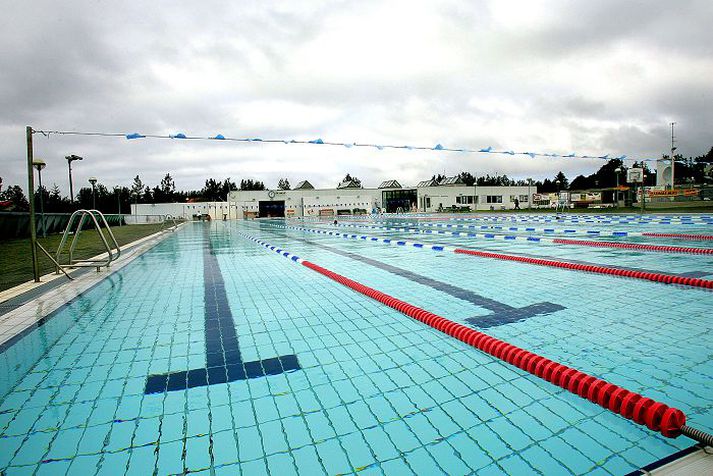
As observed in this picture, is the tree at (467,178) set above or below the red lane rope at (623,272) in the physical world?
above

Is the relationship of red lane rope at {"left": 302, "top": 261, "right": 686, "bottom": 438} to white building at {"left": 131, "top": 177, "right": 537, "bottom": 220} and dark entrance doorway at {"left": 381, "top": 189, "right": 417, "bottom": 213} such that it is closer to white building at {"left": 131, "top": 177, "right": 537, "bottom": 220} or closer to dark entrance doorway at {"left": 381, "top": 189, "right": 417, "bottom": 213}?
white building at {"left": 131, "top": 177, "right": 537, "bottom": 220}

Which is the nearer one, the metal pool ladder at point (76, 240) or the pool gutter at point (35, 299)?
the pool gutter at point (35, 299)

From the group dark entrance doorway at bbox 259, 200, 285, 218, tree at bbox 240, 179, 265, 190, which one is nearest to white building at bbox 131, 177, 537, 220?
dark entrance doorway at bbox 259, 200, 285, 218

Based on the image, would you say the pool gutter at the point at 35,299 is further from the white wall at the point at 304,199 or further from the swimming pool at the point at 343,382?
the white wall at the point at 304,199

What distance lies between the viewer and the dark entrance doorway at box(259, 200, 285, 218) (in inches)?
1887

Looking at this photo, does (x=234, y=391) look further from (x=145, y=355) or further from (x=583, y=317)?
(x=583, y=317)

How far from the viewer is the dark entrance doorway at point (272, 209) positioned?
47938mm

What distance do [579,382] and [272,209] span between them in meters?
48.2

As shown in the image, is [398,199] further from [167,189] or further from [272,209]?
[167,189]

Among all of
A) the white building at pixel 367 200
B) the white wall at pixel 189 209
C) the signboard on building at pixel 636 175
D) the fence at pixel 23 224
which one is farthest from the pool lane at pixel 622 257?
the white wall at pixel 189 209

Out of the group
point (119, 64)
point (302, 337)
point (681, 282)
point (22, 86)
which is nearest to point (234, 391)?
point (302, 337)

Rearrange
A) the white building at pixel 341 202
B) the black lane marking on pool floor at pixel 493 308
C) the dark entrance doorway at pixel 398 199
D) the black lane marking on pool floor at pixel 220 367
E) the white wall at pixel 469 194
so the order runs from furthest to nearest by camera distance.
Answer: the dark entrance doorway at pixel 398 199
the white wall at pixel 469 194
the white building at pixel 341 202
the black lane marking on pool floor at pixel 493 308
the black lane marking on pool floor at pixel 220 367

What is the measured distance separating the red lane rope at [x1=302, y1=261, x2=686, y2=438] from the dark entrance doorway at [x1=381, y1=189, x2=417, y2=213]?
1842 inches

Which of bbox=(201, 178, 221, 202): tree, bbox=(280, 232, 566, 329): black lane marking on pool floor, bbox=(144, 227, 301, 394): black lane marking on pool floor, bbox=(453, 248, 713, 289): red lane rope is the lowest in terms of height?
bbox=(144, 227, 301, 394): black lane marking on pool floor
